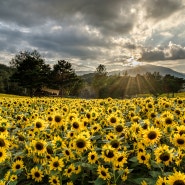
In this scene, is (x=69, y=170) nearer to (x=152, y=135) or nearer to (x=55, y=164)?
(x=55, y=164)

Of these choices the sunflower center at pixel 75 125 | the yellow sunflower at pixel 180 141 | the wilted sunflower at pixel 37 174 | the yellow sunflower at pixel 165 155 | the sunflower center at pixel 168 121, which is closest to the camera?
the yellow sunflower at pixel 165 155

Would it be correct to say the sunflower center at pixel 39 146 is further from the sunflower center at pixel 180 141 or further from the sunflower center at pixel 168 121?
the sunflower center at pixel 168 121

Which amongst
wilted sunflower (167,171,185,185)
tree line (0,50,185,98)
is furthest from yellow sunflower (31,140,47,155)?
tree line (0,50,185,98)

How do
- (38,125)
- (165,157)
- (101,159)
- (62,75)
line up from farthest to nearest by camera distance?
(62,75) < (38,125) < (101,159) < (165,157)

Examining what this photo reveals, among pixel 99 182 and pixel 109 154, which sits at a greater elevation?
pixel 109 154

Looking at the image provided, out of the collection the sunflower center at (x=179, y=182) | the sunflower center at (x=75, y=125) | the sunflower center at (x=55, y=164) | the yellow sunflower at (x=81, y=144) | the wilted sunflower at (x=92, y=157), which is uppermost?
the sunflower center at (x=75, y=125)

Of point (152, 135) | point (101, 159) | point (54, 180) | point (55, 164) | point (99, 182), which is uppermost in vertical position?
point (152, 135)

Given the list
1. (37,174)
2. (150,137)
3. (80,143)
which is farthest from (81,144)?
(150,137)

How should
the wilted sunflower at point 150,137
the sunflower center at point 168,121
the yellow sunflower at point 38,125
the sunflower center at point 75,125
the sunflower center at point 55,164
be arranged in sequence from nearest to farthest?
the sunflower center at point 55,164
the wilted sunflower at point 150,137
the sunflower center at point 75,125
the sunflower center at point 168,121
the yellow sunflower at point 38,125

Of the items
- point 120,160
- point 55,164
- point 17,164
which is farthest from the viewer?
point 17,164

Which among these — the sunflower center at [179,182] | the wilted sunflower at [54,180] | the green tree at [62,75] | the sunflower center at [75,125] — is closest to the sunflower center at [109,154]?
the wilted sunflower at [54,180]

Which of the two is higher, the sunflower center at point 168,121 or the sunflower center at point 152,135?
the sunflower center at point 168,121

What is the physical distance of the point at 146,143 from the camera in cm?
582

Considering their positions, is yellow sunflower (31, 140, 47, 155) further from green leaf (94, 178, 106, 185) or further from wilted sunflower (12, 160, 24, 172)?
green leaf (94, 178, 106, 185)
